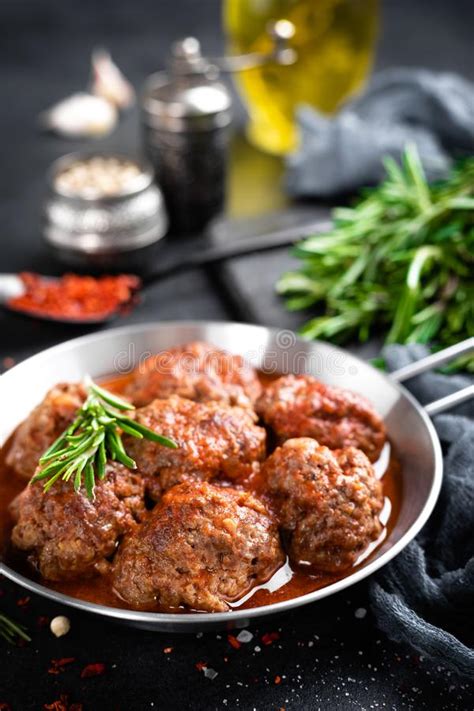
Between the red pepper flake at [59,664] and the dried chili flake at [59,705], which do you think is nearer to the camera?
the dried chili flake at [59,705]

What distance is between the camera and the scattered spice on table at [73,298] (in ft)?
16.0

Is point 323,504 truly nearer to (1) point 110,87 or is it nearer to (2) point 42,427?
(2) point 42,427

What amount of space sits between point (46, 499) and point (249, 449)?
73cm

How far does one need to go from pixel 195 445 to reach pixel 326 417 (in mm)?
560

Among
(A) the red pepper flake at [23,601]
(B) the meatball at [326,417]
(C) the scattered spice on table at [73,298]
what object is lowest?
(C) the scattered spice on table at [73,298]

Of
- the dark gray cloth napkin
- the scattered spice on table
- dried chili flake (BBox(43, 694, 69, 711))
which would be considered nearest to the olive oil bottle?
the scattered spice on table

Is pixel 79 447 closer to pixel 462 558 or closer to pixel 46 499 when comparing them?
pixel 46 499

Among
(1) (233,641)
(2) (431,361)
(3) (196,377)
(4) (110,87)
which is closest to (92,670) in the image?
(1) (233,641)

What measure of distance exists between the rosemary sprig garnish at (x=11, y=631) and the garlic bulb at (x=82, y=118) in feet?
15.5

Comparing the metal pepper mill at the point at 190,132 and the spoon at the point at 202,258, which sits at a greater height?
the metal pepper mill at the point at 190,132

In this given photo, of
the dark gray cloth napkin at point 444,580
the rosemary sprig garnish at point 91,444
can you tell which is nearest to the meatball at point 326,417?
the dark gray cloth napkin at point 444,580

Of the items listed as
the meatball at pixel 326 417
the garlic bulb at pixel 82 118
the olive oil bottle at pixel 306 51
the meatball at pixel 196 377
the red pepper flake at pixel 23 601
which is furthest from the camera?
the garlic bulb at pixel 82 118

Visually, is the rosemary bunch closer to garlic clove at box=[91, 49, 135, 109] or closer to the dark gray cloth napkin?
the dark gray cloth napkin

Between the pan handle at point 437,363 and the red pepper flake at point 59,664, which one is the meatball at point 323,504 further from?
the red pepper flake at point 59,664
